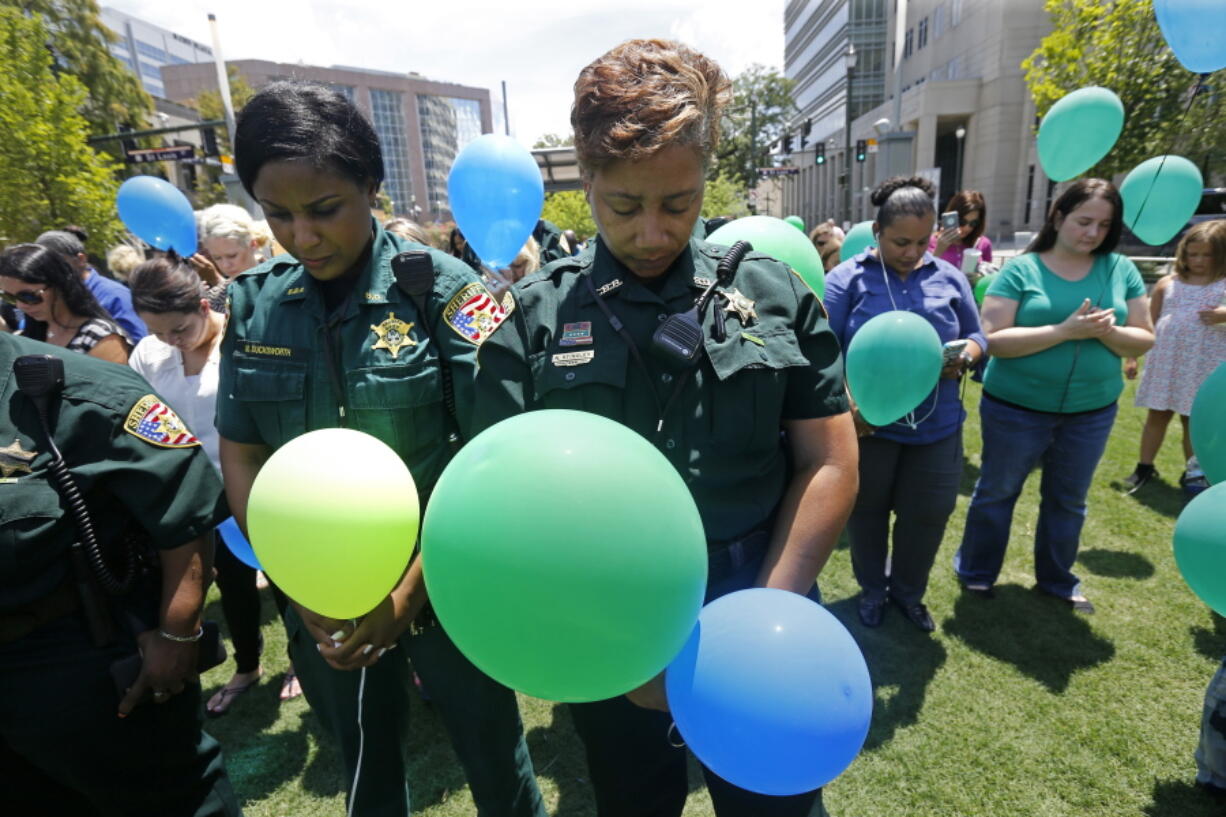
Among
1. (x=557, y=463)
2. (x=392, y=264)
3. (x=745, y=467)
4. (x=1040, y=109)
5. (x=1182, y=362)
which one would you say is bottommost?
(x=1182, y=362)

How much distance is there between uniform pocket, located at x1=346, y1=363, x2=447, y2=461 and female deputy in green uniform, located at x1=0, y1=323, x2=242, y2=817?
47cm

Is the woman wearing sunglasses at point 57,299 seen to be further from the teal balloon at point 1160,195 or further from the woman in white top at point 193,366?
the teal balloon at point 1160,195

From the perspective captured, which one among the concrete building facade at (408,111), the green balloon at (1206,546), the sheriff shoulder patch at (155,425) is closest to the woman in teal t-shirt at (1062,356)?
the green balloon at (1206,546)

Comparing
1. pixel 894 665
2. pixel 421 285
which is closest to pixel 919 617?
pixel 894 665

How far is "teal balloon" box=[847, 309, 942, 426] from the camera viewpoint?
230 centimetres

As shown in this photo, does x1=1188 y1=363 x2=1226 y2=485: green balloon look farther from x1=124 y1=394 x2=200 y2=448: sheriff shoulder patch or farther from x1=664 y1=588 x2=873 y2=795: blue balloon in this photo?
x1=124 y1=394 x2=200 y2=448: sheriff shoulder patch

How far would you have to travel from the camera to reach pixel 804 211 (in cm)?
5828

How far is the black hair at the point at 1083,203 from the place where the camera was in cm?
267

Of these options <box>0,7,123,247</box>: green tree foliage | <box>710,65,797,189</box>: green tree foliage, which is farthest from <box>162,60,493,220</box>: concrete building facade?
<box>0,7,123,247</box>: green tree foliage

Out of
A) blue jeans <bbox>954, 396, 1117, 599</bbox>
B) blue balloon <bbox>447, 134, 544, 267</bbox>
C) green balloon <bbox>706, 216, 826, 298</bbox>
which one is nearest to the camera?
green balloon <bbox>706, 216, 826, 298</bbox>

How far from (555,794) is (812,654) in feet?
6.10

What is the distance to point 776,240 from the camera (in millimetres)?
2469

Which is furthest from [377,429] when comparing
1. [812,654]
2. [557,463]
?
[812,654]

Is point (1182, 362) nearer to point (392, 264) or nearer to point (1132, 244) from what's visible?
point (392, 264)
